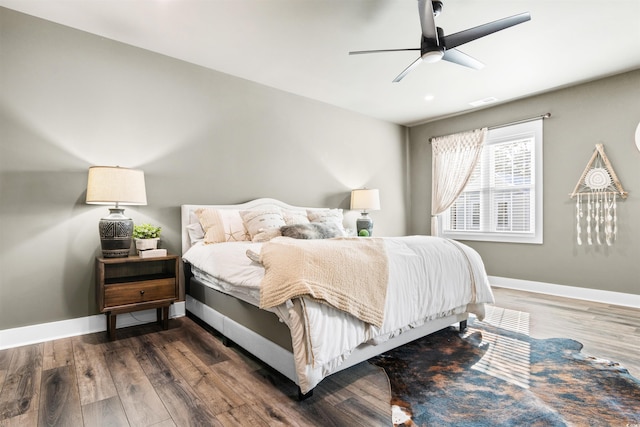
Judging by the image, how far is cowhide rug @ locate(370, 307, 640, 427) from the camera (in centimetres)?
157

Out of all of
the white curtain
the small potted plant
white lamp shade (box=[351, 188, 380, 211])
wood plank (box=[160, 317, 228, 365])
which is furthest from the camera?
the white curtain

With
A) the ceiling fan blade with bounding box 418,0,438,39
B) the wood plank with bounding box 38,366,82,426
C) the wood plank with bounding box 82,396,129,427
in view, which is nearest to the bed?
the wood plank with bounding box 82,396,129,427

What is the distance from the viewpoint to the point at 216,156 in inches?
143

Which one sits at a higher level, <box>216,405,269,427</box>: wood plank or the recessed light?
the recessed light

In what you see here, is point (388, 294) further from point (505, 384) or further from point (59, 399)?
point (59, 399)

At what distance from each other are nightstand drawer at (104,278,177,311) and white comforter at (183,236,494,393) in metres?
0.29

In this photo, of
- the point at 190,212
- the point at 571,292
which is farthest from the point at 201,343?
the point at 571,292

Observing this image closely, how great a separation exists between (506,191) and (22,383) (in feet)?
17.8

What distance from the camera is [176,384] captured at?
1874mm

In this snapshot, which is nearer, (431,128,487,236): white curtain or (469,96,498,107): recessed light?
(469,96,498,107): recessed light

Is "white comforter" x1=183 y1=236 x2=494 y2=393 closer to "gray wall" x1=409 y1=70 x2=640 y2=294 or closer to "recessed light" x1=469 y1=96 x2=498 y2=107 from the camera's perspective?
"gray wall" x1=409 y1=70 x2=640 y2=294

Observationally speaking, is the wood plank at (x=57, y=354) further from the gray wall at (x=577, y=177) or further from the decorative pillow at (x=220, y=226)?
the gray wall at (x=577, y=177)

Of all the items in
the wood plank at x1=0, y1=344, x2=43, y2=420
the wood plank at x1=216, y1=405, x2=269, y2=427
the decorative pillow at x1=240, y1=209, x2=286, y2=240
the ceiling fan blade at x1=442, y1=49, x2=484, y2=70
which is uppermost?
the ceiling fan blade at x1=442, y1=49, x2=484, y2=70

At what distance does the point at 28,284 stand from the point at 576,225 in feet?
18.8
